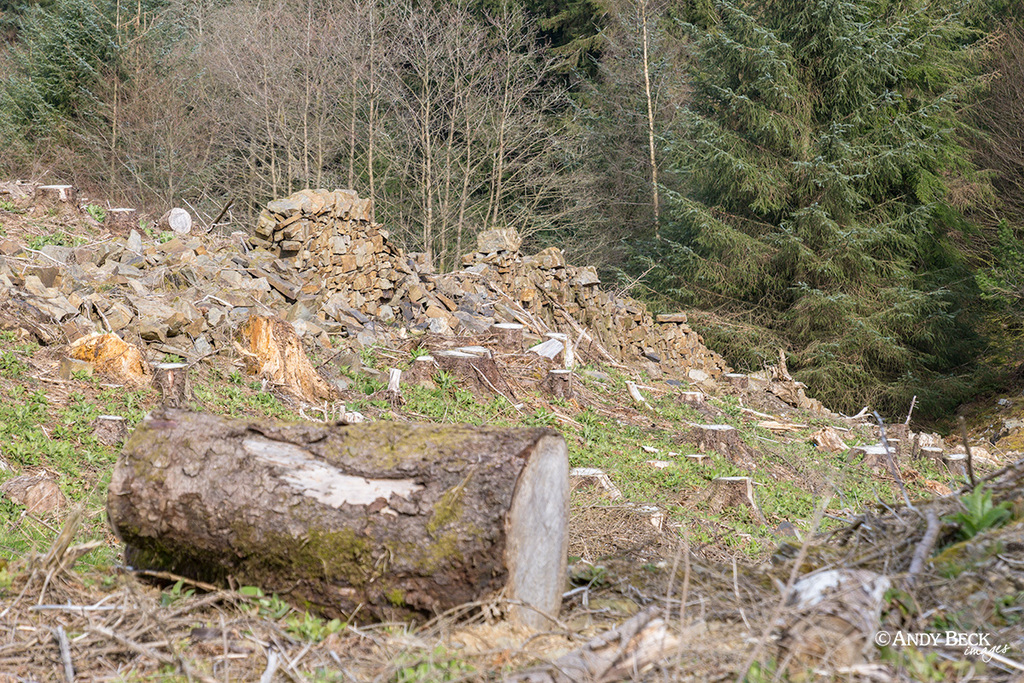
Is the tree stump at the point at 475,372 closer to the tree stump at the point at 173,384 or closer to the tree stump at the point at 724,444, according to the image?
the tree stump at the point at 724,444

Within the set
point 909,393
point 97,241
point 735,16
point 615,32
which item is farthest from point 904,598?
point 615,32

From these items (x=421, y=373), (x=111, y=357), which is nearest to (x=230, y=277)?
(x=111, y=357)

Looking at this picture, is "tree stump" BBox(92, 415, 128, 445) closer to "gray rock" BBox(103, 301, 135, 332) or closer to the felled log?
"gray rock" BBox(103, 301, 135, 332)

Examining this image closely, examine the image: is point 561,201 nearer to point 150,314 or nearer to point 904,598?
point 150,314

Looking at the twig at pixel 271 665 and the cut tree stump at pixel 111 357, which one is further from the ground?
the twig at pixel 271 665

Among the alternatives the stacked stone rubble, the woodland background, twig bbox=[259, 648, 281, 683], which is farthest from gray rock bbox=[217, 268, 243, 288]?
Result: twig bbox=[259, 648, 281, 683]

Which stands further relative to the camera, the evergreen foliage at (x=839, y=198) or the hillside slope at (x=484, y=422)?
the evergreen foliage at (x=839, y=198)

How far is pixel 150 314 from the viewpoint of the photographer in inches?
283

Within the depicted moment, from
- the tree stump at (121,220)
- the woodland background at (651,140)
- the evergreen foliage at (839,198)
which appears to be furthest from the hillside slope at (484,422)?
the woodland background at (651,140)

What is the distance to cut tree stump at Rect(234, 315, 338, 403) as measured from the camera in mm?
6965

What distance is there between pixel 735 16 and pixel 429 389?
10.7 meters

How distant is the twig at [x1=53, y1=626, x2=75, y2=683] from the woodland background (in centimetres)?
1101

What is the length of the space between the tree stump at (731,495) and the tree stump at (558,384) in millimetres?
2614

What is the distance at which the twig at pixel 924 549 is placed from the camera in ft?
7.36
